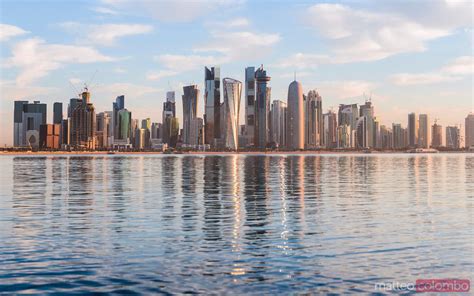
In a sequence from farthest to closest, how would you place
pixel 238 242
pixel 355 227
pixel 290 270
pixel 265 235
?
pixel 355 227 → pixel 265 235 → pixel 238 242 → pixel 290 270

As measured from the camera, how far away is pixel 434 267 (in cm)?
2894

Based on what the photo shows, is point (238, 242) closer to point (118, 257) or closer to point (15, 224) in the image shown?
point (118, 257)

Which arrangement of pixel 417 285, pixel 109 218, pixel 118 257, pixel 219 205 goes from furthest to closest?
pixel 219 205, pixel 109 218, pixel 118 257, pixel 417 285

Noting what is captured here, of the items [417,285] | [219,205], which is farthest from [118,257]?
[219,205]

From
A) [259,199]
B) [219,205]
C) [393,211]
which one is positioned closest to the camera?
[393,211]

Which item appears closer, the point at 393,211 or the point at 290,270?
the point at 290,270

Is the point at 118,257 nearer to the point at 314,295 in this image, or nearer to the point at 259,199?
the point at 314,295

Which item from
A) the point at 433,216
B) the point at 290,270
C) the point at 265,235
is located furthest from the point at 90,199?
the point at 290,270

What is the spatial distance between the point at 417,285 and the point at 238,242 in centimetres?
1386

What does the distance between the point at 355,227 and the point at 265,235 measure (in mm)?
8228

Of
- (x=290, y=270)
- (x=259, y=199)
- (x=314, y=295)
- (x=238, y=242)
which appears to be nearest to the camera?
(x=314, y=295)

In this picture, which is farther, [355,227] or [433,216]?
[433,216]

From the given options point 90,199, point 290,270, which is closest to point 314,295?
point 290,270

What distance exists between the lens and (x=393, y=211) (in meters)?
54.3
